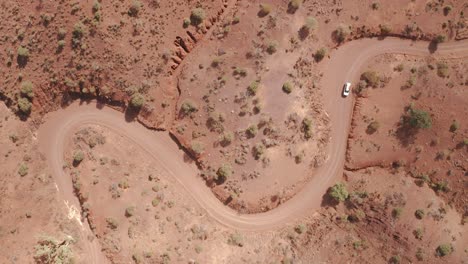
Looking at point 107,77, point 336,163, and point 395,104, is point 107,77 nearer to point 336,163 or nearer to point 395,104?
point 336,163

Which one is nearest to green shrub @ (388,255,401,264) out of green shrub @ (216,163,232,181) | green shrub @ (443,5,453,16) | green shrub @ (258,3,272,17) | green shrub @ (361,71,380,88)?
green shrub @ (361,71,380,88)

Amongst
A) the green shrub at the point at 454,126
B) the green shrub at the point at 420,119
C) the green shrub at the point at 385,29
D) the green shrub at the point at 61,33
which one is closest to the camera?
the green shrub at the point at 61,33

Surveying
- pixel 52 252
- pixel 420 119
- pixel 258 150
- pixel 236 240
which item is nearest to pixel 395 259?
pixel 420 119

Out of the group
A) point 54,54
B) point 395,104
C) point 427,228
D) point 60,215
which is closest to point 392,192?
point 427,228

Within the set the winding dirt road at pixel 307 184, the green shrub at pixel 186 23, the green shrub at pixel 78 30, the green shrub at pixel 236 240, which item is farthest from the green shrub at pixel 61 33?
the green shrub at pixel 236 240

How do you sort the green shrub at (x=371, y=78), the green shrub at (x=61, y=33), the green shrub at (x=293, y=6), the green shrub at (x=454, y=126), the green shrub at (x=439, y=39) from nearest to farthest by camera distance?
the green shrub at (x=61, y=33) → the green shrub at (x=454, y=126) → the green shrub at (x=293, y=6) → the green shrub at (x=371, y=78) → the green shrub at (x=439, y=39)

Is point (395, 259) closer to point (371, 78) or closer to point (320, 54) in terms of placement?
point (371, 78)

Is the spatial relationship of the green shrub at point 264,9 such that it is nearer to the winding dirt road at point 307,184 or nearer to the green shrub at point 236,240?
the winding dirt road at point 307,184
